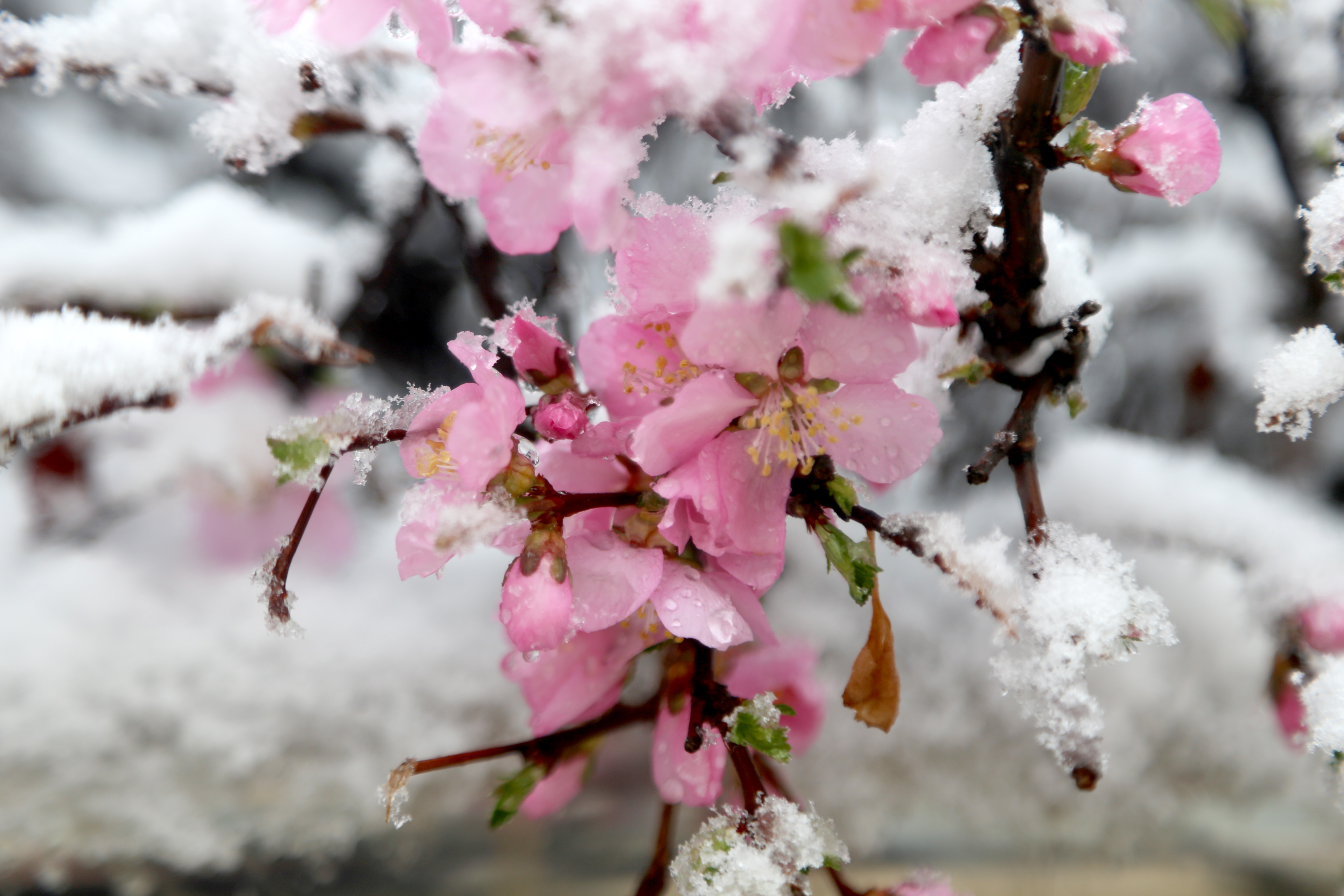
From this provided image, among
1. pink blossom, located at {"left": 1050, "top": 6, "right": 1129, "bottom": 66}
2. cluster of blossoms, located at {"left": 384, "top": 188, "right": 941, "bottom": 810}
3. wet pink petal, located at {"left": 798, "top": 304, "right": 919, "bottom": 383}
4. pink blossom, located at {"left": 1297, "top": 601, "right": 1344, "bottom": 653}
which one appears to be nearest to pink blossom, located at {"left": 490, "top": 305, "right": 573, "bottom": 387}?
cluster of blossoms, located at {"left": 384, "top": 188, "right": 941, "bottom": 810}

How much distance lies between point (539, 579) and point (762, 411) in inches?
4.5

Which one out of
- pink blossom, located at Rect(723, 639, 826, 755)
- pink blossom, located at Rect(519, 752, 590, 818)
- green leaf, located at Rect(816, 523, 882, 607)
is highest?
green leaf, located at Rect(816, 523, 882, 607)

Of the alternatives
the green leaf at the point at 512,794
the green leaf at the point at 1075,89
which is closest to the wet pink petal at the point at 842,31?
the green leaf at the point at 1075,89

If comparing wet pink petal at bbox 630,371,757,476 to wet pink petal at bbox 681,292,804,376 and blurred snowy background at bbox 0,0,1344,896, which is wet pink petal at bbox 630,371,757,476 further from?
blurred snowy background at bbox 0,0,1344,896

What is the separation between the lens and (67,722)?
54 cm

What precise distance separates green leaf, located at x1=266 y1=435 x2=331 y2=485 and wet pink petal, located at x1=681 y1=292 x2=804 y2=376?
15 centimetres

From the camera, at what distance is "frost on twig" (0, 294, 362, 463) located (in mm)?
320

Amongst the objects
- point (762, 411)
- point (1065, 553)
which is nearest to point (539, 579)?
point (762, 411)

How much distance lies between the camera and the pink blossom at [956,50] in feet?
0.72

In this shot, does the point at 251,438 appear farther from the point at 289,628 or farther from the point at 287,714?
the point at 289,628

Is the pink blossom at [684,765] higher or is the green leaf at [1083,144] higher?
the green leaf at [1083,144]

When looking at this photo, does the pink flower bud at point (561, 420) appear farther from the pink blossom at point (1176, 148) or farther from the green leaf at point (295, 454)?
the pink blossom at point (1176, 148)

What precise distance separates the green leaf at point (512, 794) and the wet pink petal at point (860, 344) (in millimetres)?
258

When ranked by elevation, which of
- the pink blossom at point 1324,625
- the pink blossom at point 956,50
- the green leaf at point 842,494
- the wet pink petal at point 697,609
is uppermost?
the pink blossom at point 956,50
